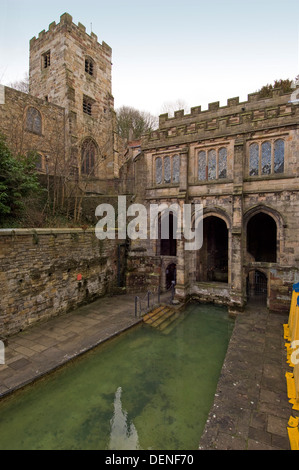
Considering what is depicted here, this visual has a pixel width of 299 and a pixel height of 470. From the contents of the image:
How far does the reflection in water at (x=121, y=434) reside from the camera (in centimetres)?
473

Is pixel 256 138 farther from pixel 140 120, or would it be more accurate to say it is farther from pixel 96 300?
pixel 140 120

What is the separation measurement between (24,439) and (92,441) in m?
1.37

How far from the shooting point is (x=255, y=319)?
10422 mm

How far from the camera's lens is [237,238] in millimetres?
11570

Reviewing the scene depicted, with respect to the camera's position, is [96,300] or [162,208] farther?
[162,208]

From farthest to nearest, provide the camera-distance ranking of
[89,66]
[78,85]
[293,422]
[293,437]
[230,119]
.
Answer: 1. [89,66]
2. [78,85]
3. [230,119]
4. [293,422]
5. [293,437]

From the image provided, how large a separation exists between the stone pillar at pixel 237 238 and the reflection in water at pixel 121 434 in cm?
755

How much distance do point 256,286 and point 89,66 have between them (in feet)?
76.9

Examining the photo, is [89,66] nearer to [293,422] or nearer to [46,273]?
[46,273]

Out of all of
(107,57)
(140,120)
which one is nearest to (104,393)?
(107,57)

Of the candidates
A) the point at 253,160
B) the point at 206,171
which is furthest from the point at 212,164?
the point at 253,160

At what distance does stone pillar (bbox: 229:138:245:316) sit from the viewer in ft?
37.7

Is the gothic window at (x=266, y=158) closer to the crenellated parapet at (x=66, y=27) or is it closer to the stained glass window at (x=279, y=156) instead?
the stained glass window at (x=279, y=156)

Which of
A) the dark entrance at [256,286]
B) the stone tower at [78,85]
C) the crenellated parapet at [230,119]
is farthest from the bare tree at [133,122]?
the dark entrance at [256,286]
